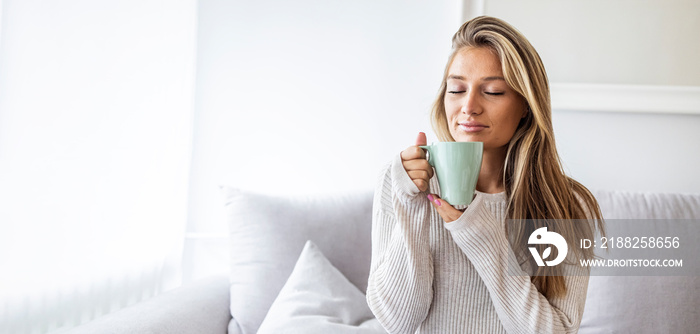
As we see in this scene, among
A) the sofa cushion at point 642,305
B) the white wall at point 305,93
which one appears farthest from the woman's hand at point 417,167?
the white wall at point 305,93

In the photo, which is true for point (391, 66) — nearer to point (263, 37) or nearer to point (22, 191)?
point (263, 37)

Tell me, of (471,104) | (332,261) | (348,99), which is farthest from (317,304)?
(348,99)

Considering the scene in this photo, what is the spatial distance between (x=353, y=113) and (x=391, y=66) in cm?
21

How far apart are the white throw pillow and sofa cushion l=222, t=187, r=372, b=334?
78mm

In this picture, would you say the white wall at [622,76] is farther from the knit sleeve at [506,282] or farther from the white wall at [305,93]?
the knit sleeve at [506,282]

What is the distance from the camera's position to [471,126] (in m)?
1.00

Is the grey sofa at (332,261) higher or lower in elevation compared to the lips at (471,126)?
lower

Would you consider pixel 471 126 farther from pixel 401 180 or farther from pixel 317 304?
pixel 317 304

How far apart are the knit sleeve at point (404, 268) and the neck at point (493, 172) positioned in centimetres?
21

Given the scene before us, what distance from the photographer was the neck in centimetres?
110

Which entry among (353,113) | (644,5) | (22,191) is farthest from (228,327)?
(644,5)

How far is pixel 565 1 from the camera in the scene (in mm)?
1769

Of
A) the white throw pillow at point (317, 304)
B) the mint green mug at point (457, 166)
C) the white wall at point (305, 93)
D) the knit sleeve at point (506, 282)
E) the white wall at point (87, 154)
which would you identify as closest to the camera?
the mint green mug at point (457, 166)

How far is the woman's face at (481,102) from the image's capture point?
1.00 m
